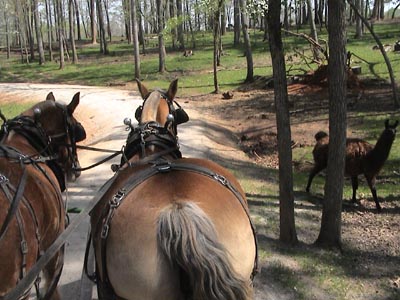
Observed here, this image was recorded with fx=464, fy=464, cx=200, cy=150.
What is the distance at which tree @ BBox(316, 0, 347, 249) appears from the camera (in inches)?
252

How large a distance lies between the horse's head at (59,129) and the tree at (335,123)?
355 centimetres

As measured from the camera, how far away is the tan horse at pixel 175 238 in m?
2.60

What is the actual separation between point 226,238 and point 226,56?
119 feet

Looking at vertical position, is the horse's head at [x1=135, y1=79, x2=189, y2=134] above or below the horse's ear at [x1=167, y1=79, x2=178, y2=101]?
below

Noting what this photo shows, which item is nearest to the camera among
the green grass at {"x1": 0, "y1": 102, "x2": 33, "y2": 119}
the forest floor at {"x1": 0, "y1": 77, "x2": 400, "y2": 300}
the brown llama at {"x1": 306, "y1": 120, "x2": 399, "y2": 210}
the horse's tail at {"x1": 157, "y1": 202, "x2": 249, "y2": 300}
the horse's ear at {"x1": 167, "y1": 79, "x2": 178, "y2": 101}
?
the horse's tail at {"x1": 157, "y1": 202, "x2": 249, "y2": 300}

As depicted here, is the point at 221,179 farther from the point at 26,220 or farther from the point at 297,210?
the point at 297,210

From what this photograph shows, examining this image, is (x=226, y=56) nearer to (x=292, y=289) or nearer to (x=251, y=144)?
(x=251, y=144)

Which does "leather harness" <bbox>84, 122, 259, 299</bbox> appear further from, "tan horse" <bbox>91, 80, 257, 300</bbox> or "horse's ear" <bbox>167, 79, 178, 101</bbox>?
"horse's ear" <bbox>167, 79, 178, 101</bbox>

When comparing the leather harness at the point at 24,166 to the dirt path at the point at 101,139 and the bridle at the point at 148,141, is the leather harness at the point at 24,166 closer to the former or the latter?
the bridle at the point at 148,141

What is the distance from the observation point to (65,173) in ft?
17.3

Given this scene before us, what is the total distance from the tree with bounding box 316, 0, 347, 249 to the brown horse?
355 cm

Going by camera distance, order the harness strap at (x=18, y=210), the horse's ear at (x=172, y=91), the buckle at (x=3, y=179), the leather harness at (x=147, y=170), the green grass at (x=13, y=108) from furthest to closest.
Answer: the green grass at (x=13, y=108)
the horse's ear at (x=172, y=91)
the buckle at (x=3, y=179)
the harness strap at (x=18, y=210)
the leather harness at (x=147, y=170)

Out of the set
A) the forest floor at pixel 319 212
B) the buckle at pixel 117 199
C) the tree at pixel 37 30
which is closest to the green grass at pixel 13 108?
the forest floor at pixel 319 212

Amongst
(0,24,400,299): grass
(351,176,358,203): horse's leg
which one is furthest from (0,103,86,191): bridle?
(351,176,358,203): horse's leg
